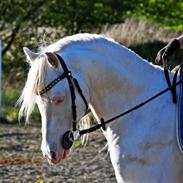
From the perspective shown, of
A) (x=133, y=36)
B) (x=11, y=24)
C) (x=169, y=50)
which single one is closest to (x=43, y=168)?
(x=169, y=50)

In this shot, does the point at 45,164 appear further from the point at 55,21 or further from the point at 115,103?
the point at 55,21

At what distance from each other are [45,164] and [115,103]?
5.50m

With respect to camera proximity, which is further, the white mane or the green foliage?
the green foliage

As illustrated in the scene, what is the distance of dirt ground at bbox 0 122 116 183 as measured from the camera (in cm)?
905

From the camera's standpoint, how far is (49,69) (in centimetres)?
472

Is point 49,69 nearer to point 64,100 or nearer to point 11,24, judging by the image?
point 64,100

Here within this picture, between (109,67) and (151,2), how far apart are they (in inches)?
747

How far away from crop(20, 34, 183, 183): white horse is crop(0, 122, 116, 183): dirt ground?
3267 millimetres

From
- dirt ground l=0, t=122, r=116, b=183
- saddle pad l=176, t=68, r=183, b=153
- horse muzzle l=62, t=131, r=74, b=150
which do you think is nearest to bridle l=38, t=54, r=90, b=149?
horse muzzle l=62, t=131, r=74, b=150

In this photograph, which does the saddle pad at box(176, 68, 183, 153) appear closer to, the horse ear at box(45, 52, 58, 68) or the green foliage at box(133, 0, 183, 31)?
the horse ear at box(45, 52, 58, 68)

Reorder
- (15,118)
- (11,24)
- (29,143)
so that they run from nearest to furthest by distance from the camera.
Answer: (29,143), (15,118), (11,24)

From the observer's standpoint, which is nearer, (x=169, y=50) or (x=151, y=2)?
(x=169, y=50)

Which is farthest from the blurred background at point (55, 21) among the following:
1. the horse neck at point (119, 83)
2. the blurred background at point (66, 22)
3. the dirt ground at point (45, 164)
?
the horse neck at point (119, 83)

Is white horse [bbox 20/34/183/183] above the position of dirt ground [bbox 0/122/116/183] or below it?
above
